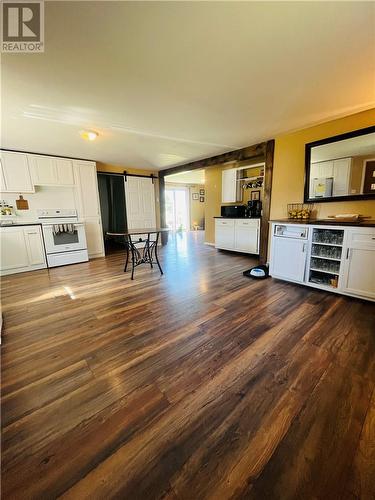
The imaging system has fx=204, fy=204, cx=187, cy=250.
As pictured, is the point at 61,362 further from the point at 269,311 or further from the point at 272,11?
the point at 272,11

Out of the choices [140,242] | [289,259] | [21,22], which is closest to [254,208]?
[289,259]

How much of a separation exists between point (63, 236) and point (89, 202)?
1.09 m

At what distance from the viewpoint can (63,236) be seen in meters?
4.31

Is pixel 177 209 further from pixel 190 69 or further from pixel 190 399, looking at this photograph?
pixel 190 399

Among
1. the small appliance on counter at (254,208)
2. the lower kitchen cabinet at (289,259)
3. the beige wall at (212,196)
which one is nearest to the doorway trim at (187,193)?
the beige wall at (212,196)

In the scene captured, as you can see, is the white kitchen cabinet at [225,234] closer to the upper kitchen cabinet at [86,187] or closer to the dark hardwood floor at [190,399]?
the dark hardwood floor at [190,399]

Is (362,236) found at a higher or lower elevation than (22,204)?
lower

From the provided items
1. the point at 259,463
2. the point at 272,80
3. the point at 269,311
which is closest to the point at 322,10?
the point at 272,80

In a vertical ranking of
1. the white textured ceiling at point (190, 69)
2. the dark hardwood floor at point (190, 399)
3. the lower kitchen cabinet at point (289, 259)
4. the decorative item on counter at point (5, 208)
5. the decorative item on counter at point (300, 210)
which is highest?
the white textured ceiling at point (190, 69)

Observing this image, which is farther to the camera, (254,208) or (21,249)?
(254,208)

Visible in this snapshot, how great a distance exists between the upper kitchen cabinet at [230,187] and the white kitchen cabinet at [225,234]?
646 millimetres

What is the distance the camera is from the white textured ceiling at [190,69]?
4.37 feet

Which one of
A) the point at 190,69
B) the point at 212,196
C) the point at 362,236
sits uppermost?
the point at 190,69

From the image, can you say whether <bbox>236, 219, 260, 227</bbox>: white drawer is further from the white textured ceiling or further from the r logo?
the r logo
